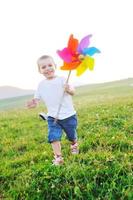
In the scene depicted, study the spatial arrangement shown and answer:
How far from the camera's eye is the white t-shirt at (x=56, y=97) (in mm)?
10078

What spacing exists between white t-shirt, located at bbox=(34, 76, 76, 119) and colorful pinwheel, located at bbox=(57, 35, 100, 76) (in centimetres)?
50

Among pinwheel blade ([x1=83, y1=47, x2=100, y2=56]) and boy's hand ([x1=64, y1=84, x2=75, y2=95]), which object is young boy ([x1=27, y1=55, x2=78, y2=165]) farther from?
pinwheel blade ([x1=83, y1=47, x2=100, y2=56])

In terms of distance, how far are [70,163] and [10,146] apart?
11.4ft

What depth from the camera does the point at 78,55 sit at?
976 cm

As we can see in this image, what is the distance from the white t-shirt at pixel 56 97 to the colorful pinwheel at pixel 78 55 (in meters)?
0.50

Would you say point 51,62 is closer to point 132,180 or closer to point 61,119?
point 61,119

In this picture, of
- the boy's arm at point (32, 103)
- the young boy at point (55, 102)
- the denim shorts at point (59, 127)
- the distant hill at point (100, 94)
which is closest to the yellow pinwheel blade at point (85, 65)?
the young boy at point (55, 102)

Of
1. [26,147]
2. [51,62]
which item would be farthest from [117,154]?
[26,147]

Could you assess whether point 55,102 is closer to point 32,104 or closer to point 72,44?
point 32,104

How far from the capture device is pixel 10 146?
12555mm

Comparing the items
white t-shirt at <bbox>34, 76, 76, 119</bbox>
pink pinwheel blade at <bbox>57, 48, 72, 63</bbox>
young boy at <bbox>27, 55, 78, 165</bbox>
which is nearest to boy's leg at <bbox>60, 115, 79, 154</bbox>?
young boy at <bbox>27, 55, 78, 165</bbox>

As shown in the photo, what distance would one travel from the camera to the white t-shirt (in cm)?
1008

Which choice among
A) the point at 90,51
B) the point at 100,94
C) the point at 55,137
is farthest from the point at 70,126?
the point at 100,94

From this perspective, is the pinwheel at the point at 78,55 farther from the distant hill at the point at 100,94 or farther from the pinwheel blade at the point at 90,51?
the distant hill at the point at 100,94
